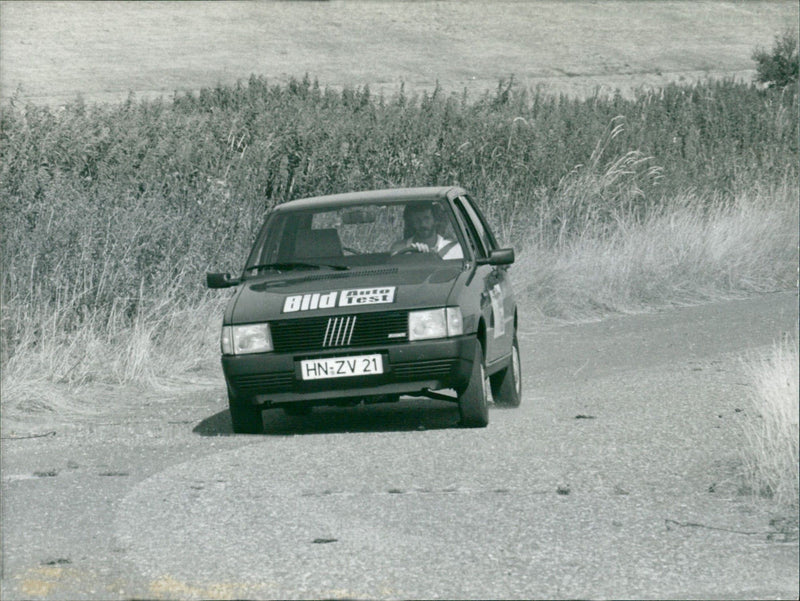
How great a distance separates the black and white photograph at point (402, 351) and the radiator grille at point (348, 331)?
0.02 meters

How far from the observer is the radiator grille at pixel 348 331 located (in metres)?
10.3

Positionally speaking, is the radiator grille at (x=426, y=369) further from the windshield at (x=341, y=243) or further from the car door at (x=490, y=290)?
the windshield at (x=341, y=243)

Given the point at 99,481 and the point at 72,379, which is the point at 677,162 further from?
the point at 99,481

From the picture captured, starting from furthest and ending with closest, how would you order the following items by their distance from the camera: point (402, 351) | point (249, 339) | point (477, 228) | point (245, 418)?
point (477, 228)
point (245, 418)
point (249, 339)
point (402, 351)

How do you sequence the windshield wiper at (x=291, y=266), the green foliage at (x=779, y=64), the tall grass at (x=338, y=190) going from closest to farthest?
the windshield wiper at (x=291, y=266)
the tall grass at (x=338, y=190)
the green foliage at (x=779, y=64)

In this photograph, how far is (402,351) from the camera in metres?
10.2

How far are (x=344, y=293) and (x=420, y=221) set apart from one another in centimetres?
128

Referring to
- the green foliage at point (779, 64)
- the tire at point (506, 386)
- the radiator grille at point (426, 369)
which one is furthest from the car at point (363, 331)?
the green foliage at point (779, 64)

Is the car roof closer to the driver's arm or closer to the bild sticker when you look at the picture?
the driver's arm

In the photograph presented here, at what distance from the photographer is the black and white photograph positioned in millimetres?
7199

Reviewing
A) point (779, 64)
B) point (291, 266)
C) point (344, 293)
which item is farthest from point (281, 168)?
point (779, 64)

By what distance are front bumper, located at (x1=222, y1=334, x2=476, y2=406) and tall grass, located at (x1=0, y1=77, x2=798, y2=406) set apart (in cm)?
265

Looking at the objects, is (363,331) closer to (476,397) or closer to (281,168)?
(476,397)

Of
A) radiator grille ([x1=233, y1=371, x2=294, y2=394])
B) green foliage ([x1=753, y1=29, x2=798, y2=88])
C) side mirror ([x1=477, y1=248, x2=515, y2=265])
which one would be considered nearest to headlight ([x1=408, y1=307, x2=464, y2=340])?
radiator grille ([x1=233, y1=371, x2=294, y2=394])
